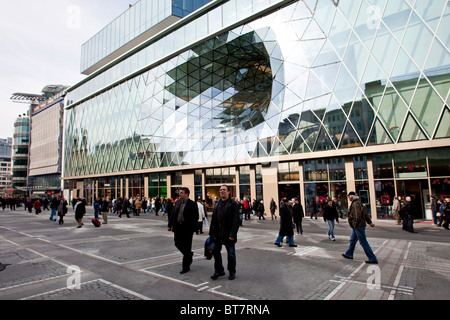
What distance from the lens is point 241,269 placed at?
6.12 metres

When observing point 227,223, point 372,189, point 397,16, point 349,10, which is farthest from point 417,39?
point 227,223

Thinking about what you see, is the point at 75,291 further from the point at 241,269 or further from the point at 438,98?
the point at 438,98

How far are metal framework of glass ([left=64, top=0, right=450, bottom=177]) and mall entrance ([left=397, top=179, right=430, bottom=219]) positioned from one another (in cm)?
295

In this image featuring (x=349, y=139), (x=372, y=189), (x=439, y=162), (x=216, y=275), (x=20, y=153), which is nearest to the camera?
(x=216, y=275)

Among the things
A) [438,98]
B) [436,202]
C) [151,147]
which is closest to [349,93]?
[438,98]

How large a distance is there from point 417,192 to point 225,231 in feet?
55.9

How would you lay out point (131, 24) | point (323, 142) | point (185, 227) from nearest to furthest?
1. point (185, 227)
2. point (323, 142)
3. point (131, 24)

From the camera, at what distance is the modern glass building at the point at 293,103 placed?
16969 millimetres

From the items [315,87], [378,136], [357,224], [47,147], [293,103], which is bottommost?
[357,224]

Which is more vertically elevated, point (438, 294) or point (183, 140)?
point (183, 140)

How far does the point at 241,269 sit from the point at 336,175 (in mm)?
16076

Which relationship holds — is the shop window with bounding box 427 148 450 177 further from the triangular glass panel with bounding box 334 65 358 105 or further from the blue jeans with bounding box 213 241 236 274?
the blue jeans with bounding box 213 241 236 274

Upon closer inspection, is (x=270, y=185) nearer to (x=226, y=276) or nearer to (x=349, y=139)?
(x=349, y=139)

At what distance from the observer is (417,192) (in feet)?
56.6
